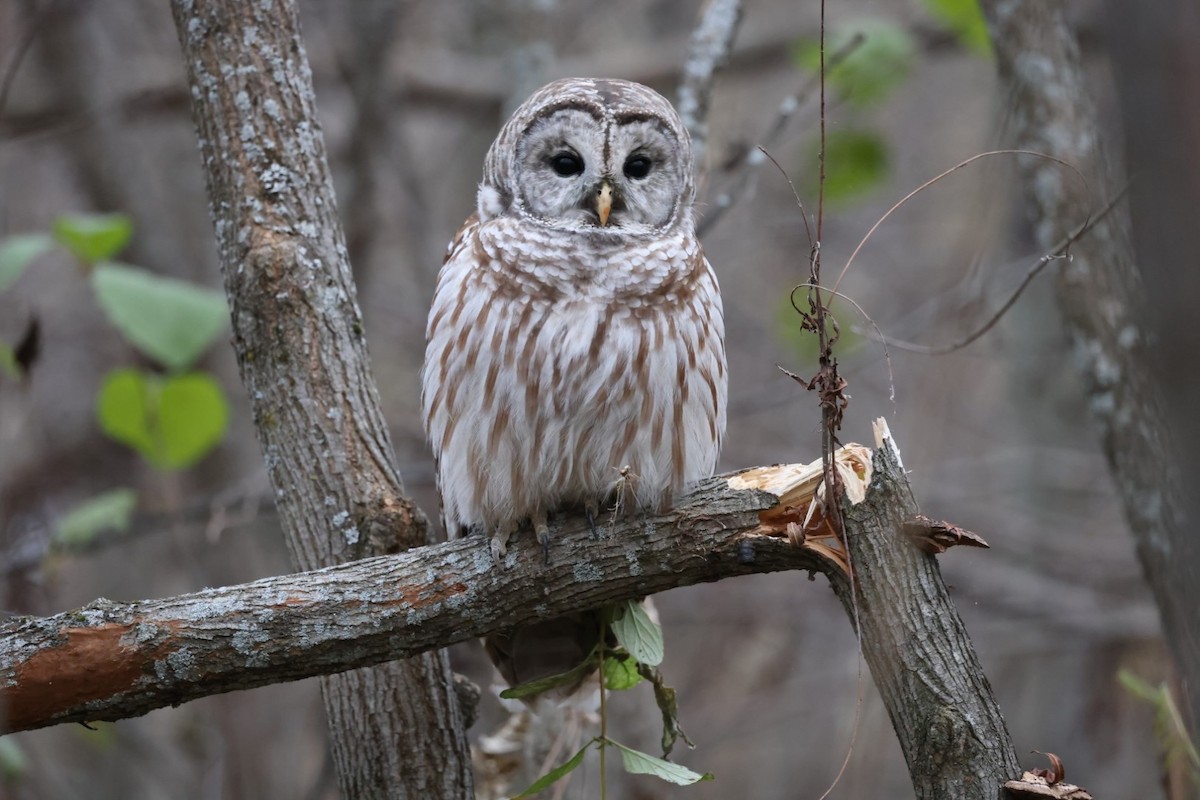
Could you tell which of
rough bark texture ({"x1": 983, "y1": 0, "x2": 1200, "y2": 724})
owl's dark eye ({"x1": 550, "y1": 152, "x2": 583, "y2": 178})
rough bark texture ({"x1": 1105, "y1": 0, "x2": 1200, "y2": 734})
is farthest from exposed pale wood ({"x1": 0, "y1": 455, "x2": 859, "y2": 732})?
rough bark texture ({"x1": 983, "y1": 0, "x2": 1200, "y2": 724})

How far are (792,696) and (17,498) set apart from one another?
15.6 ft

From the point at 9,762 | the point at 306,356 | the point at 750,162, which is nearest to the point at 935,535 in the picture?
the point at 306,356

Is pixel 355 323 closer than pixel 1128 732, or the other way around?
pixel 355 323

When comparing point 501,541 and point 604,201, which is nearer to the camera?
point 501,541

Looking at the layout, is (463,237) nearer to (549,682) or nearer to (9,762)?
(549,682)

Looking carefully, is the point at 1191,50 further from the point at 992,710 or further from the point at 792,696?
the point at 792,696

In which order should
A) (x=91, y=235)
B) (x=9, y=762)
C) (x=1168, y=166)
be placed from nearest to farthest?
(x=1168, y=166) → (x=9, y=762) → (x=91, y=235)

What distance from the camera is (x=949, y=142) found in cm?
997

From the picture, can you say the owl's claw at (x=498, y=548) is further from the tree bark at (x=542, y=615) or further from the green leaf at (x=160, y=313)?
the green leaf at (x=160, y=313)

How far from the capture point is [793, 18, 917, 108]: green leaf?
487cm

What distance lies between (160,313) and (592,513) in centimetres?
175

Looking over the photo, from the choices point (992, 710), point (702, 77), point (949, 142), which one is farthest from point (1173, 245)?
point (949, 142)

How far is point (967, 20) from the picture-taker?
16.7ft

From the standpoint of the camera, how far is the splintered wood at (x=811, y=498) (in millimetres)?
2559
